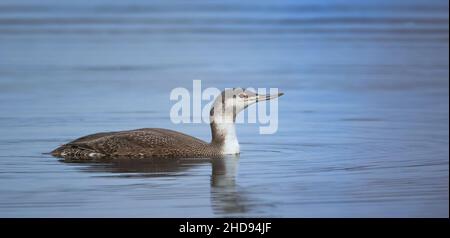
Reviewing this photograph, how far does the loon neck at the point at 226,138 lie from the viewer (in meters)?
12.2

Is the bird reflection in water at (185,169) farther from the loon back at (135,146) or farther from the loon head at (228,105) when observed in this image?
the loon head at (228,105)

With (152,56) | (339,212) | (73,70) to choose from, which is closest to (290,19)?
(152,56)

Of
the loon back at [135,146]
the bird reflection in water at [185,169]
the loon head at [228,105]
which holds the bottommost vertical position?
the bird reflection in water at [185,169]

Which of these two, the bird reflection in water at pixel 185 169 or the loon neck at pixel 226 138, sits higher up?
the loon neck at pixel 226 138

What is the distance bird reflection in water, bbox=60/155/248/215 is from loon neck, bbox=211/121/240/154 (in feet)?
0.26

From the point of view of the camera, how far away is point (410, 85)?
16781mm

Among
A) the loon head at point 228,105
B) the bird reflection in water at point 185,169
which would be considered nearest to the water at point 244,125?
the bird reflection in water at point 185,169

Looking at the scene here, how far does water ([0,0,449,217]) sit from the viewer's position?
10242 millimetres

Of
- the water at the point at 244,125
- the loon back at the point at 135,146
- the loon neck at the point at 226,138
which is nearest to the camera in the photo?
the water at the point at 244,125

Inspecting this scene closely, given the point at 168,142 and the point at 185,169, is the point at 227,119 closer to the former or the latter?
the point at 168,142

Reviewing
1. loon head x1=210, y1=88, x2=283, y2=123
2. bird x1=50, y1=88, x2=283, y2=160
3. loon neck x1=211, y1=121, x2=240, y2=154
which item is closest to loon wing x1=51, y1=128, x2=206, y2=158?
bird x1=50, y1=88, x2=283, y2=160

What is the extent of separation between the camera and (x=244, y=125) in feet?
45.6

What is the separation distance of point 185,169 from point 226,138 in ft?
2.64

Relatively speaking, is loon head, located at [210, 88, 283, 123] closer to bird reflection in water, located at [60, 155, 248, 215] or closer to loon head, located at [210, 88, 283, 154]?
loon head, located at [210, 88, 283, 154]
